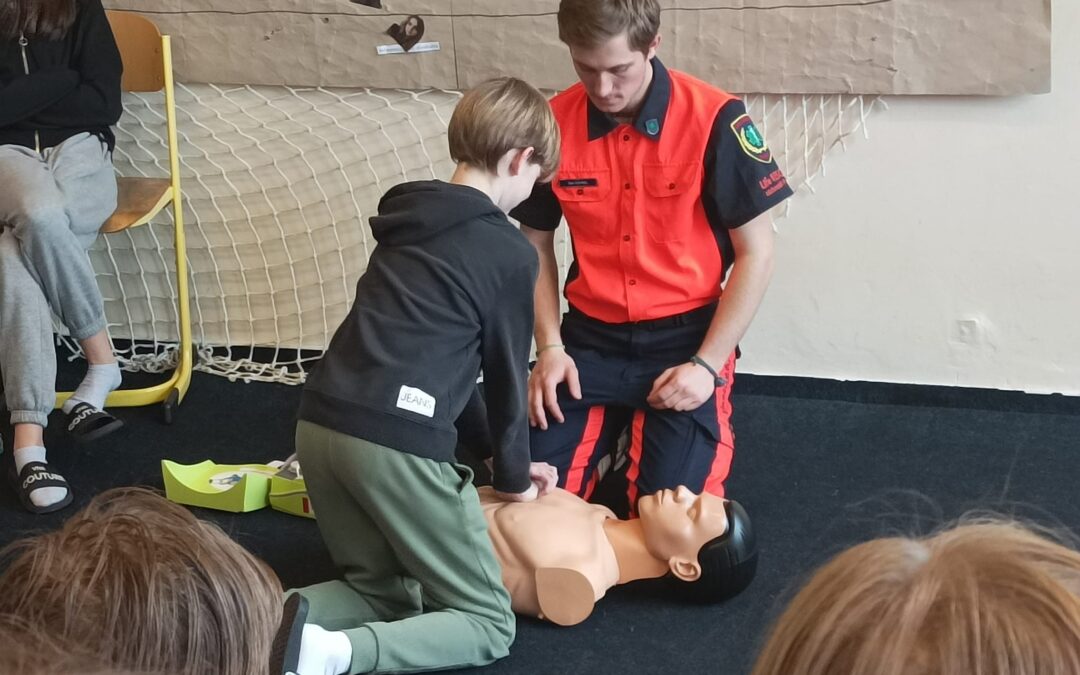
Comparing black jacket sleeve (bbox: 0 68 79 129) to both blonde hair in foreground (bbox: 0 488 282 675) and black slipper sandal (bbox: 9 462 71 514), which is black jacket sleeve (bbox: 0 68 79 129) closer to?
black slipper sandal (bbox: 9 462 71 514)

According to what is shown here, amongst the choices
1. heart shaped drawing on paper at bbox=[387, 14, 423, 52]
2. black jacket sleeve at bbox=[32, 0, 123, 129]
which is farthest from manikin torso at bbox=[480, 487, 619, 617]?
black jacket sleeve at bbox=[32, 0, 123, 129]

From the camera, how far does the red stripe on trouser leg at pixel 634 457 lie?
5.81 ft

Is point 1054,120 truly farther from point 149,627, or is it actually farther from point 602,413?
point 149,627

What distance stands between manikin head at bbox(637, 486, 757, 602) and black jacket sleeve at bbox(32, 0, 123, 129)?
1401mm

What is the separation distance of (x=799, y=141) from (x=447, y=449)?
109 centimetres

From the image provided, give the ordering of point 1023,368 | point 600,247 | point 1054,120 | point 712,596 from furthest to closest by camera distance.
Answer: point 1023,368 → point 1054,120 → point 600,247 → point 712,596

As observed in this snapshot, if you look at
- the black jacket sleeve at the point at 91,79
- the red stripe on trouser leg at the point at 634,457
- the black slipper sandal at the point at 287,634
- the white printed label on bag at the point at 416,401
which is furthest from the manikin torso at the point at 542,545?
the black jacket sleeve at the point at 91,79

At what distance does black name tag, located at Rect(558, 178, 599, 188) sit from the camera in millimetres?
1804

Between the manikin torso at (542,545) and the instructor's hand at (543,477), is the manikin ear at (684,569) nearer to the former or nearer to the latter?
the manikin torso at (542,545)

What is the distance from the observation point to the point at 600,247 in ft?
6.03

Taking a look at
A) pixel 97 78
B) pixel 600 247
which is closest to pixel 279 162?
pixel 97 78

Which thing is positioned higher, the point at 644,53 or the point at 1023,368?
the point at 644,53

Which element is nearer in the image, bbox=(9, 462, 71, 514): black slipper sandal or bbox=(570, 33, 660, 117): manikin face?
bbox=(570, 33, 660, 117): manikin face

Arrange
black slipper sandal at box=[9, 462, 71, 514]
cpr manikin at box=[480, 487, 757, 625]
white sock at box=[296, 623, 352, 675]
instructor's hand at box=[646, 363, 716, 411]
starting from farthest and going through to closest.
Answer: black slipper sandal at box=[9, 462, 71, 514], instructor's hand at box=[646, 363, 716, 411], cpr manikin at box=[480, 487, 757, 625], white sock at box=[296, 623, 352, 675]
